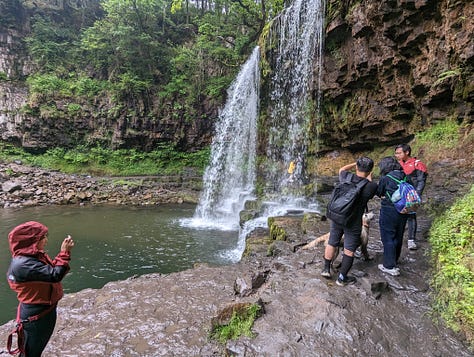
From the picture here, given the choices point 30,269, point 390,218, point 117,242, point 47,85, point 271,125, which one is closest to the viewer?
point 30,269

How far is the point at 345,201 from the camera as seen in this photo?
3.20 meters

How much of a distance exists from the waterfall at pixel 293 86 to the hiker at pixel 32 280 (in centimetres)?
1069

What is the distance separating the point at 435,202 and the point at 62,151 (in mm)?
21008

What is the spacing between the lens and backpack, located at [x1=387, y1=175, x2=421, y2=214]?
332 centimetres

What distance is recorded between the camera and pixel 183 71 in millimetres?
20656

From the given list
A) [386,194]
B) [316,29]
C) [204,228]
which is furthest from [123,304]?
[316,29]

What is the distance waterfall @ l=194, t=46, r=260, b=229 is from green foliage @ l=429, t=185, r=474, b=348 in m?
11.0

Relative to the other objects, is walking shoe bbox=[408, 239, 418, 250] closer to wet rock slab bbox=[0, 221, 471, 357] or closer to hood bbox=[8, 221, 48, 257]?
wet rock slab bbox=[0, 221, 471, 357]

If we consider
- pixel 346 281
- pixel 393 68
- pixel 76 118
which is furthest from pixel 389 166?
pixel 76 118

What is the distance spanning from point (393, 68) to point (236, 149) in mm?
10047

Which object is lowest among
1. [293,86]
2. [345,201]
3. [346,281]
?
[346,281]

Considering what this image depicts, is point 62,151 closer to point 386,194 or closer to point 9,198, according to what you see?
point 9,198

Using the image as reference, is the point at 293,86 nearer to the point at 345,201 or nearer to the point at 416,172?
the point at 416,172

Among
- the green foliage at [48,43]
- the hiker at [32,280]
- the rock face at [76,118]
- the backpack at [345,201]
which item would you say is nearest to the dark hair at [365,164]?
the backpack at [345,201]
